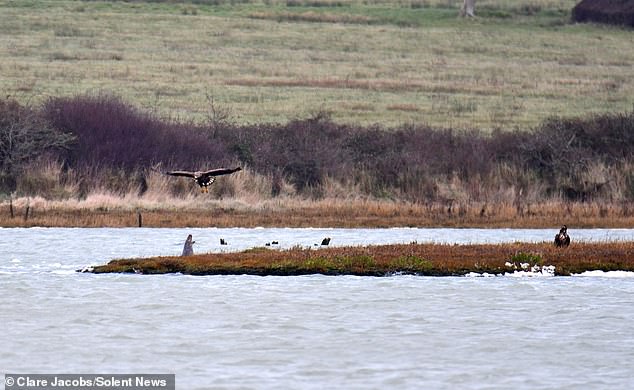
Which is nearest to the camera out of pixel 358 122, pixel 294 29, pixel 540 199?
pixel 540 199

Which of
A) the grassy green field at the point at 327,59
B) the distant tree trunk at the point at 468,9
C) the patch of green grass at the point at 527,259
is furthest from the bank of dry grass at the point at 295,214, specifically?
the distant tree trunk at the point at 468,9

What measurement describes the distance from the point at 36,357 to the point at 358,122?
31829mm

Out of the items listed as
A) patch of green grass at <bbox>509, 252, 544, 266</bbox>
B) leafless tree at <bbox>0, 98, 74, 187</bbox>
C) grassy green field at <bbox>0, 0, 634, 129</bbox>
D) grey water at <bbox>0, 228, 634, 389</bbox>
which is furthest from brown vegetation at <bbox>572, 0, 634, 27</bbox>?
patch of green grass at <bbox>509, 252, 544, 266</bbox>

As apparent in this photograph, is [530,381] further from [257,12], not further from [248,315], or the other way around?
[257,12]

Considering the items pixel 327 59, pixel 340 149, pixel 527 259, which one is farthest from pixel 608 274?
pixel 327 59

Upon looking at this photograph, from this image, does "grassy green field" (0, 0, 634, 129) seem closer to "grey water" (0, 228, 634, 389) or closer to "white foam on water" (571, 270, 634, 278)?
"grey water" (0, 228, 634, 389)

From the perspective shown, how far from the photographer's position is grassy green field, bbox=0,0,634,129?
Answer: 179 feet

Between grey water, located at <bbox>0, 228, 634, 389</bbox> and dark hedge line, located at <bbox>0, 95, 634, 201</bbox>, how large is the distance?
43.2 ft

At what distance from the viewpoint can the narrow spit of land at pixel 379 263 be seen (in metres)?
26.3

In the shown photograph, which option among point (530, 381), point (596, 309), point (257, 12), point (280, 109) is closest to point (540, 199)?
point (280, 109)

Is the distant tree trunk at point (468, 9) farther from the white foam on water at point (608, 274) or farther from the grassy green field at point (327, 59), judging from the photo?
the white foam on water at point (608, 274)

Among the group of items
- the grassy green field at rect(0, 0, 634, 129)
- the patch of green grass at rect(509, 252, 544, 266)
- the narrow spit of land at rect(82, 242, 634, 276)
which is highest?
the patch of green grass at rect(509, 252, 544, 266)

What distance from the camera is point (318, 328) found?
72.1 ft

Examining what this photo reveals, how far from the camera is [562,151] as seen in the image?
146ft
